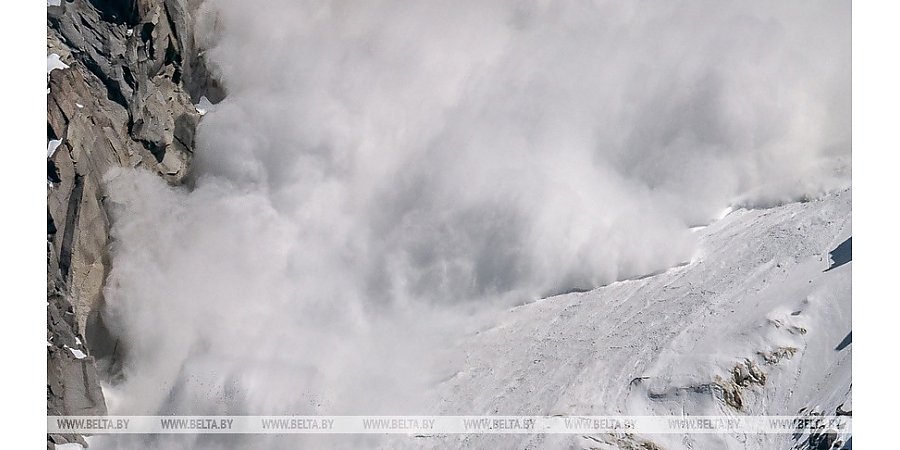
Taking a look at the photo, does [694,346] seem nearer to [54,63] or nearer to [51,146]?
[51,146]

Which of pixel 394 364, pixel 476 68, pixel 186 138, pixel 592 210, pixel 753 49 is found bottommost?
pixel 394 364

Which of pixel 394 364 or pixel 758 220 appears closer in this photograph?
pixel 394 364

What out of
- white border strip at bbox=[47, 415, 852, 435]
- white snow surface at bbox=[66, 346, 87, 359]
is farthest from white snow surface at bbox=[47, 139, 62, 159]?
white border strip at bbox=[47, 415, 852, 435]

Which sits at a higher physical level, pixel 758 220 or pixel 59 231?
pixel 758 220

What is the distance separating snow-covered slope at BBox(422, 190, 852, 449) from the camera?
649 cm

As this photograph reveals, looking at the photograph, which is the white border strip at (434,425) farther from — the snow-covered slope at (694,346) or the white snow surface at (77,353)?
the white snow surface at (77,353)

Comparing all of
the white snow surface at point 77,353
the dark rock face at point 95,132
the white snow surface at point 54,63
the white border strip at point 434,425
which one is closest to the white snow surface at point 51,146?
the dark rock face at point 95,132

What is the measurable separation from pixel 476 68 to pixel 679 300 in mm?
2522

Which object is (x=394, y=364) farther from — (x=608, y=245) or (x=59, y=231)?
(x=59, y=231)

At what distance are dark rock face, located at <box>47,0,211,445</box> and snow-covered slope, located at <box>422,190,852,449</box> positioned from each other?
110 inches

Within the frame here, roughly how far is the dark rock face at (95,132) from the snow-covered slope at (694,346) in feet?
9.15

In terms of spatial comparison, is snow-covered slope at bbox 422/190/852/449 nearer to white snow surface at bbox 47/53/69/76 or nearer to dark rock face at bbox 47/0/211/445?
dark rock face at bbox 47/0/211/445

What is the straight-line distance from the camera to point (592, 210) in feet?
22.5

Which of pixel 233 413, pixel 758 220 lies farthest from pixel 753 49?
pixel 233 413
